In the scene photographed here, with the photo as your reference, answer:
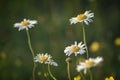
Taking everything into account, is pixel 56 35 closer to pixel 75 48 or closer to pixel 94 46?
pixel 94 46

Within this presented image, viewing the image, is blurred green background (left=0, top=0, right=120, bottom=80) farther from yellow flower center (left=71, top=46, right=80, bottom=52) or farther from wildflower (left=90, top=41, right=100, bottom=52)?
yellow flower center (left=71, top=46, right=80, bottom=52)

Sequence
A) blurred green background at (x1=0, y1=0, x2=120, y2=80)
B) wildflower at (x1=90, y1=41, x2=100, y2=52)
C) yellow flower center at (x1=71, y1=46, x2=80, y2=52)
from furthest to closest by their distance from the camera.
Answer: wildflower at (x1=90, y1=41, x2=100, y2=52), blurred green background at (x1=0, y1=0, x2=120, y2=80), yellow flower center at (x1=71, y1=46, x2=80, y2=52)

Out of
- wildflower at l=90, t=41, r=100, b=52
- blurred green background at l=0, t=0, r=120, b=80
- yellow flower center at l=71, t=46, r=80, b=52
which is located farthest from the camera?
wildflower at l=90, t=41, r=100, b=52

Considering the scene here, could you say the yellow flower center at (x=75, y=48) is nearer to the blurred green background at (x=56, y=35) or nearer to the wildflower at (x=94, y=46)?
the blurred green background at (x=56, y=35)

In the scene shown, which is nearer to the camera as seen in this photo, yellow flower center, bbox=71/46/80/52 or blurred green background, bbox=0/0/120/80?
yellow flower center, bbox=71/46/80/52

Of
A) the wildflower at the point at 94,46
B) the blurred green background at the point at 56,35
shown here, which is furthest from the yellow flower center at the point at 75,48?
the wildflower at the point at 94,46

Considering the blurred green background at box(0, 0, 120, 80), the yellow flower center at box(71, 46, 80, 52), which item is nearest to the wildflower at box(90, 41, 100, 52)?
the blurred green background at box(0, 0, 120, 80)

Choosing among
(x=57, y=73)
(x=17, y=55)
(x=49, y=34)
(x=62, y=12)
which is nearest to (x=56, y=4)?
(x=62, y=12)

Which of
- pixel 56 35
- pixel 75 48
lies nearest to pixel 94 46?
pixel 56 35
